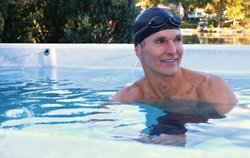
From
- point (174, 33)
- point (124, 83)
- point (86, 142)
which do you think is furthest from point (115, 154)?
point (124, 83)

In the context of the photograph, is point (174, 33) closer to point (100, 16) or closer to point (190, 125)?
point (190, 125)

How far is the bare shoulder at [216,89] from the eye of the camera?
355 cm

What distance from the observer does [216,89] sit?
3.60 m

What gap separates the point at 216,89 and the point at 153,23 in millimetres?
766

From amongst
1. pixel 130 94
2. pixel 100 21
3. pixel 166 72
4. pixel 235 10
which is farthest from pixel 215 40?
pixel 235 10

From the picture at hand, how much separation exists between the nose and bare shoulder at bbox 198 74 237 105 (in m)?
0.46

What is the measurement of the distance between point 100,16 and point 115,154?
Answer: 9342 millimetres

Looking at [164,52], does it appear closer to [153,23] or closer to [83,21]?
[153,23]

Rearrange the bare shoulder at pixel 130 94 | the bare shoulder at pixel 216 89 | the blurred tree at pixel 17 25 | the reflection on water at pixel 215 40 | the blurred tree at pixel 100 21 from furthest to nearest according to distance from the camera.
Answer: the reflection on water at pixel 215 40
the blurred tree at pixel 17 25
the blurred tree at pixel 100 21
the bare shoulder at pixel 130 94
the bare shoulder at pixel 216 89

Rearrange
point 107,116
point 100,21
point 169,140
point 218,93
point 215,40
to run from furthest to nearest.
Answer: point 215,40, point 100,21, point 107,116, point 218,93, point 169,140

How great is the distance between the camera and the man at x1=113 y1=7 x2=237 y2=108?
3398 mm

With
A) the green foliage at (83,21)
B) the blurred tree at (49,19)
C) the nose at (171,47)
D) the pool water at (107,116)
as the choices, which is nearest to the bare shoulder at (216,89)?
the pool water at (107,116)

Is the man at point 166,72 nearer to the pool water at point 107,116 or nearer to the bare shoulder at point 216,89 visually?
the bare shoulder at point 216,89

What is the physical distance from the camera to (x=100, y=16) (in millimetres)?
10680
